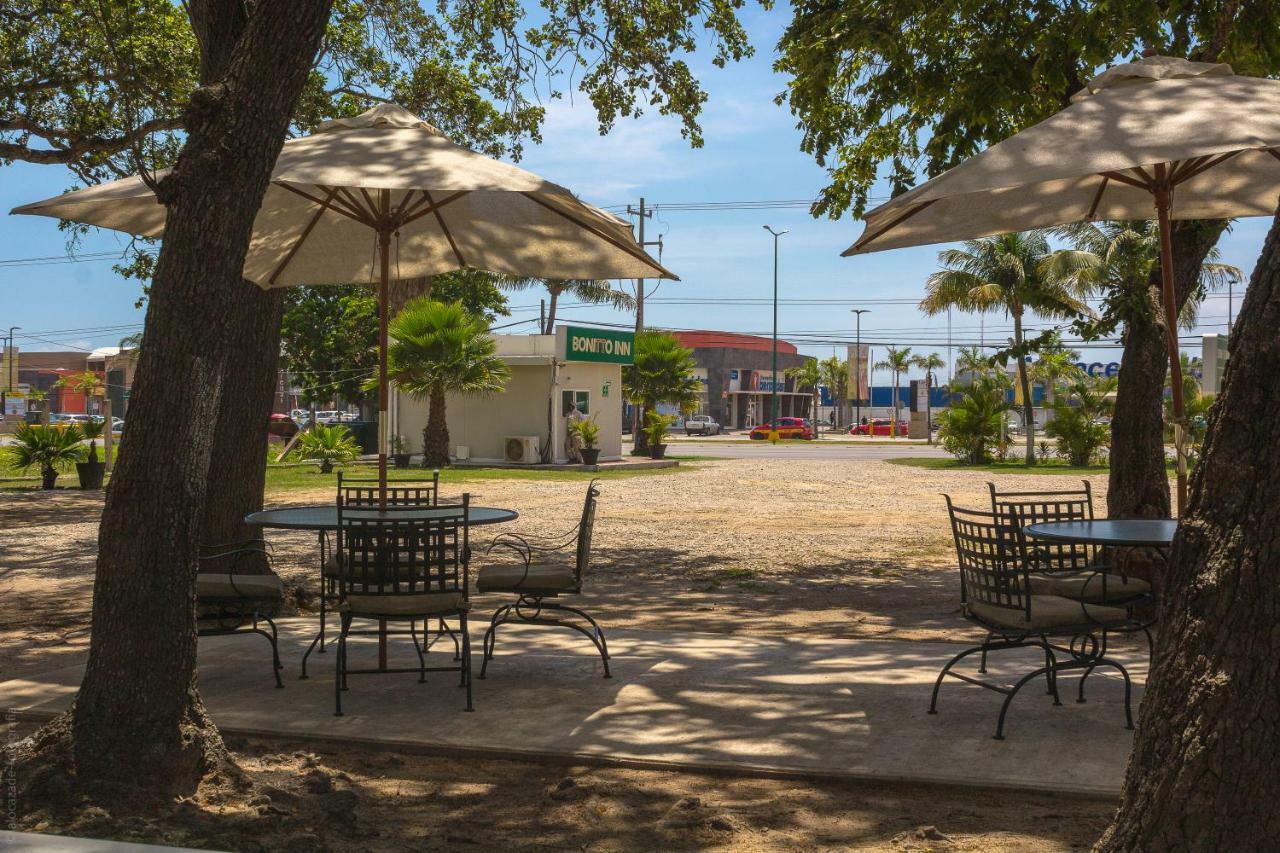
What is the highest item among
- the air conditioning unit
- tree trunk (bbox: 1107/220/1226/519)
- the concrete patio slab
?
tree trunk (bbox: 1107/220/1226/519)

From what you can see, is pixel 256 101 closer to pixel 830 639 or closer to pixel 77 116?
pixel 830 639

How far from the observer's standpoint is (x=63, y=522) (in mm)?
16094

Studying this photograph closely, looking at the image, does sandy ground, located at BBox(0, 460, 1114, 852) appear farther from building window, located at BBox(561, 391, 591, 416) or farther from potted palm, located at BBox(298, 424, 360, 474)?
building window, located at BBox(561, 391, 591, 416)

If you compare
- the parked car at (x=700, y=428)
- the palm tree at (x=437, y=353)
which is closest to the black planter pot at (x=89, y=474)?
the palm tree at (x=437, y=353)

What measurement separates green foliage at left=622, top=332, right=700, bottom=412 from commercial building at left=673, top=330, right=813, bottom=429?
39.9 m

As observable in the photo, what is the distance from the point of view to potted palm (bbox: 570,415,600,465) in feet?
105

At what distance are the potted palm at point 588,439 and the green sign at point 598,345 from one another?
2.12 metres

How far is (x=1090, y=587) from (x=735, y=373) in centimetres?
7757

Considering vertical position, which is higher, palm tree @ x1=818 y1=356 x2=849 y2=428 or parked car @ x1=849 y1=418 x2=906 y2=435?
palm tree @ x1=818 y1=356 x2=849 y2=428

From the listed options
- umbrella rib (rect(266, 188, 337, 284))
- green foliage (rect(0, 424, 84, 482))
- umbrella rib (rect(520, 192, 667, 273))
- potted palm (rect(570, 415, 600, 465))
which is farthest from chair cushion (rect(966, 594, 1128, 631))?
potted palm (rect(570, 415, 600, 465))

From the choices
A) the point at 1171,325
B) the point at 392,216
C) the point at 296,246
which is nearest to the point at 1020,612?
the point at 1171,325

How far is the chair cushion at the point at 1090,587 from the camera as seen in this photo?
5.79 metres

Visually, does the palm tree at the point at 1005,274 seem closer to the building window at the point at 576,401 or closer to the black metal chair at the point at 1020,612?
the building window at the point at 576,401

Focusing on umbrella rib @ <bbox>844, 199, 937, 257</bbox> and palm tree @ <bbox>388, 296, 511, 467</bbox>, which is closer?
umbrella rib @ <bbox>844, 199, 937, 257</bbox>
